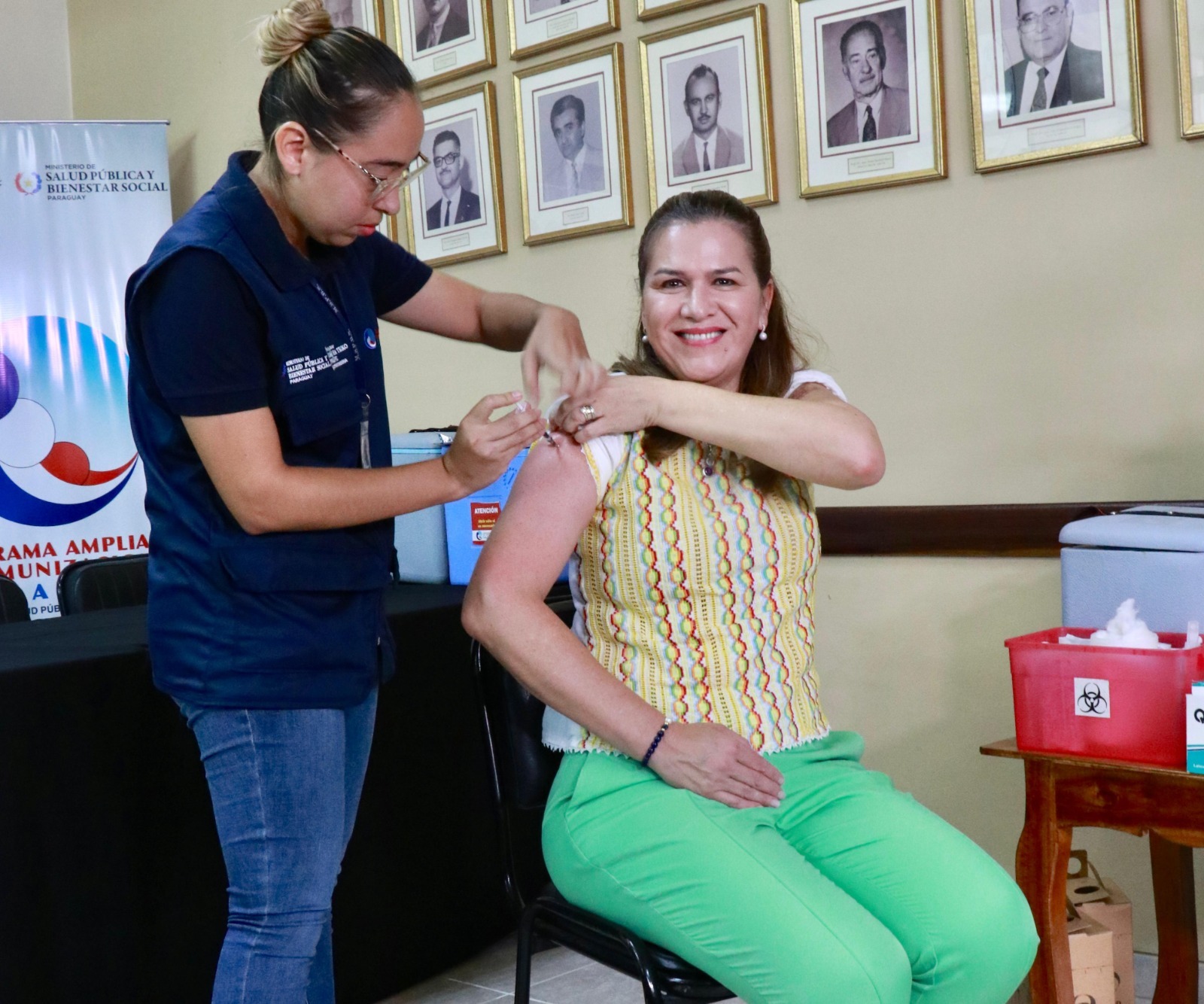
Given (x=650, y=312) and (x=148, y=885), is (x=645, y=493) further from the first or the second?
(x=148, y=885)

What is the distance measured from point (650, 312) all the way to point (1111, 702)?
0.85 m

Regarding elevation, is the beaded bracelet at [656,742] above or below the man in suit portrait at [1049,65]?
below

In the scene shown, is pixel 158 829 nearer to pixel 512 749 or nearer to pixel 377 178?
pixel 512 749

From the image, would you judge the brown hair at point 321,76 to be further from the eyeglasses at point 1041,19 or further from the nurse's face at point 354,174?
the eyeglasses at point 1041,19

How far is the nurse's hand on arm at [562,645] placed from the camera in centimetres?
140

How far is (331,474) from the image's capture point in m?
1.40

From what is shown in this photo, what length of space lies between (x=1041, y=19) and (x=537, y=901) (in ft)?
6.30

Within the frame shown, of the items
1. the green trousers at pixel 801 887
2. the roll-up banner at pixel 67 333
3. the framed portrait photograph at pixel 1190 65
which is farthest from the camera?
the roll-up banner at pixel 67 333

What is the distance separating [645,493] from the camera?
152 centimetres

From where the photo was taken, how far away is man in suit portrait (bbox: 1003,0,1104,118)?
92.3 inches

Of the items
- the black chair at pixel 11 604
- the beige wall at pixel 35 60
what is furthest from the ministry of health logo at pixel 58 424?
the black chair at pixel 11 604

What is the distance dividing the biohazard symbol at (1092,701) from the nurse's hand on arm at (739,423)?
491mm

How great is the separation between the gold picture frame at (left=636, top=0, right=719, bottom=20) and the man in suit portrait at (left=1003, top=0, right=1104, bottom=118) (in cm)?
75

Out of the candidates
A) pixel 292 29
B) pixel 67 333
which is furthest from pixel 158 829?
pixel 67 333
